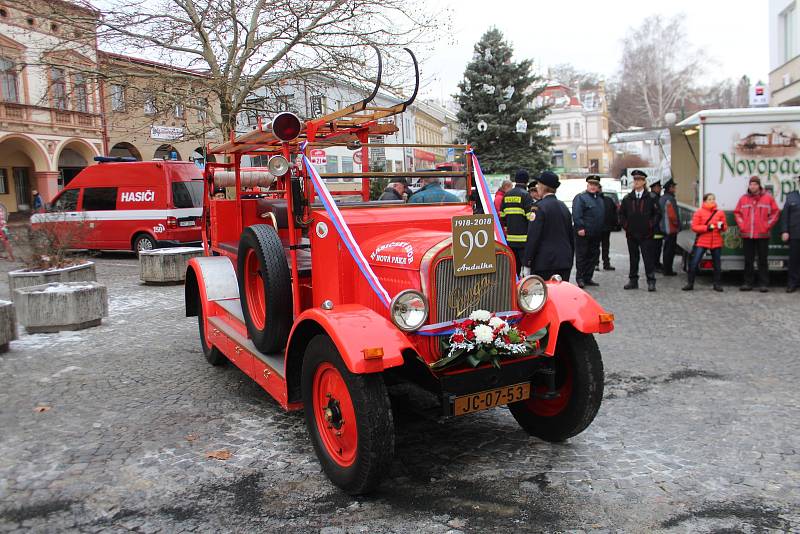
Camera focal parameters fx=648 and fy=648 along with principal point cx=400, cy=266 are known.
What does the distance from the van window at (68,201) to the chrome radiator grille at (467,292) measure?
14.9 m

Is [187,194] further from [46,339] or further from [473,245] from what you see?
[473,245]

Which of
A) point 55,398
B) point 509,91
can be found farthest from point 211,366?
point 509,91

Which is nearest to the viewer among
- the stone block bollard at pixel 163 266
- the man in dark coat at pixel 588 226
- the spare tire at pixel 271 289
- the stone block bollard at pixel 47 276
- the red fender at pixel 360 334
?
the red fender at pixel 360 334

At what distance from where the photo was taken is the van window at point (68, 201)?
16.2m

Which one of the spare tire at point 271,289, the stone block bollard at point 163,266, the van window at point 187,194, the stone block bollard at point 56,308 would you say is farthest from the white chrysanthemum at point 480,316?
the van window at point 187,194

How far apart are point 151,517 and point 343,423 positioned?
1.14 meters

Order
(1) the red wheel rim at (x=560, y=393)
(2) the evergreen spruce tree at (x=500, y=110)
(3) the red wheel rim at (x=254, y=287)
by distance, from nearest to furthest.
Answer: (1) the red wheel rim at (x=560, y=393) → (3) the red wheel rim at (x=254, y=287) → (2) the evergreen spruce tree at (x=500, y=110)

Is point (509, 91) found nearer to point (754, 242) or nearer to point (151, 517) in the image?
point (754, 242)

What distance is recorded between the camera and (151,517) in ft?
11.5

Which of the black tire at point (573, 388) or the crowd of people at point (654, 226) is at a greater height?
the crowd of people at point (654, 226)

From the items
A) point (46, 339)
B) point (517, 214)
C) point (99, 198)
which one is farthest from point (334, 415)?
point (99, 198)

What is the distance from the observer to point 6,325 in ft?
23.2

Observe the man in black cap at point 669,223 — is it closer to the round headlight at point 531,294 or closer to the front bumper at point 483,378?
the round headlight at point 531,294

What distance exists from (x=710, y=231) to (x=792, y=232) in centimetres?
115
